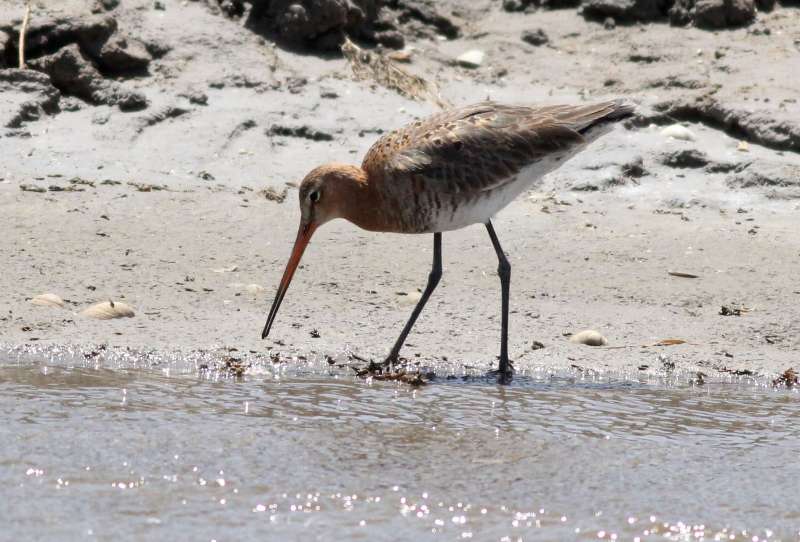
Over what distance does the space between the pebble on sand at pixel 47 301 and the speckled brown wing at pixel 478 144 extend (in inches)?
64.3

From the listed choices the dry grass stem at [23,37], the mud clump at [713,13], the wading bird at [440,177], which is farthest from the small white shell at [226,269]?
the mud clump at [713,13]

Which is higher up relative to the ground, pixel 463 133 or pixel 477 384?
pixel 463 133

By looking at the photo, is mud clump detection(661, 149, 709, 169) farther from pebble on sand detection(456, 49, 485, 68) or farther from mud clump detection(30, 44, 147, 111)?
mud clump detection(30, 44, 147, 111)

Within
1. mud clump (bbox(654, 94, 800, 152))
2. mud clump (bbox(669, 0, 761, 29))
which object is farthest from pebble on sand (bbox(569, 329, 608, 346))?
mud clump (bbox(669, 0, 761, 29))

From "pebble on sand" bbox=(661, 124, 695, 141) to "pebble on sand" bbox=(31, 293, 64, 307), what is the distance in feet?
14.0

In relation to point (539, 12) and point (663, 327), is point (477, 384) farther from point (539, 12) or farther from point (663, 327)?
point (539, 12)

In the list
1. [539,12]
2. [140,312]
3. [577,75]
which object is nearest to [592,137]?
[140,312]

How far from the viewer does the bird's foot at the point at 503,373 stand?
20.3 feet

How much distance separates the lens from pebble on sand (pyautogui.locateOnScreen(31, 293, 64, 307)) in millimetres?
6633

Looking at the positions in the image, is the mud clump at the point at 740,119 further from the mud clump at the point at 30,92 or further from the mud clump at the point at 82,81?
the mud clump at the point at 30,92

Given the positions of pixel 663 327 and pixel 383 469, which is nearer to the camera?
pixel 383 469

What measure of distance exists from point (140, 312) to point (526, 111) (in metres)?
2.13

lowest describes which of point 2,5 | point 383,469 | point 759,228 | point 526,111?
point 383,469

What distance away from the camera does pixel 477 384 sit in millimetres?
6102
